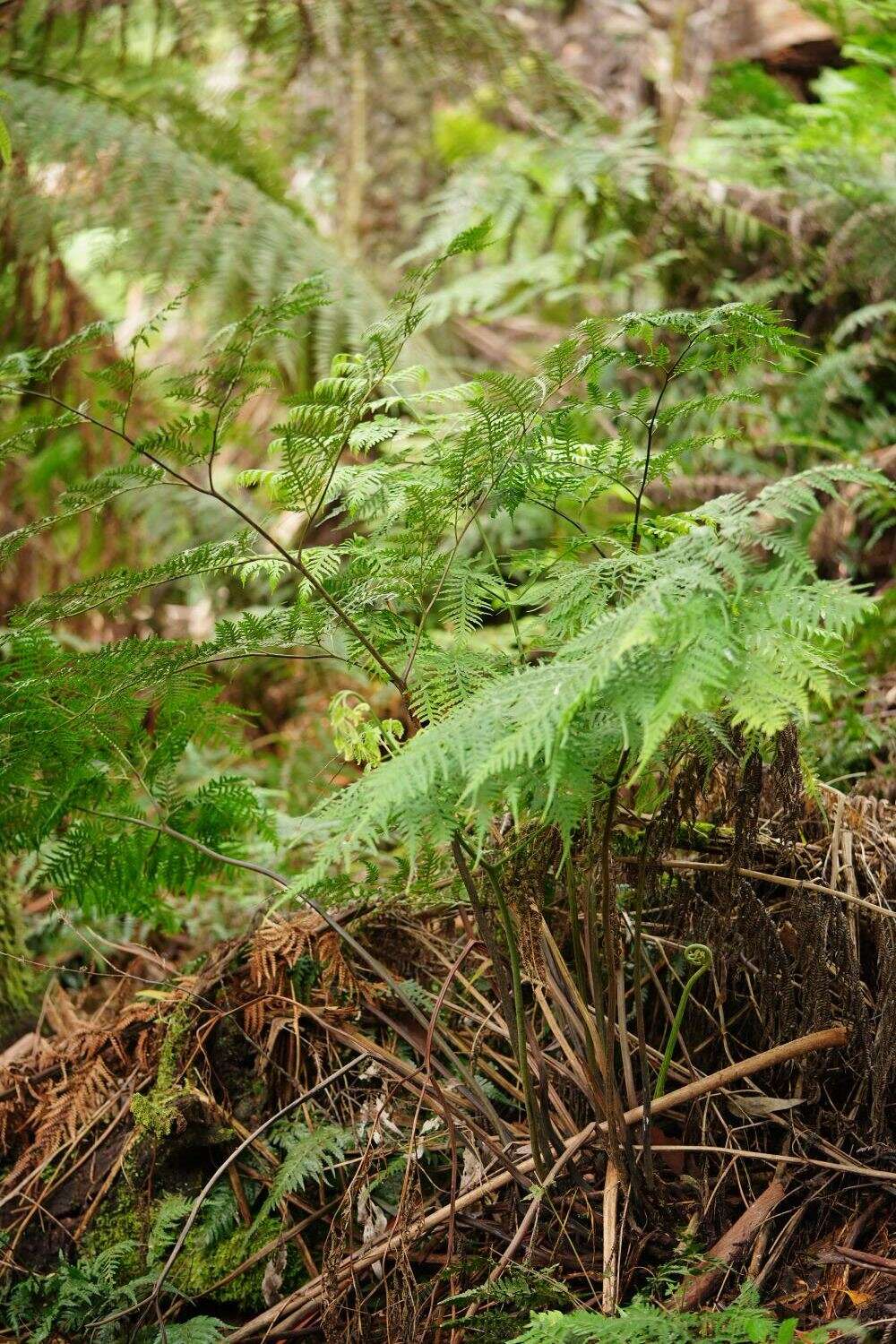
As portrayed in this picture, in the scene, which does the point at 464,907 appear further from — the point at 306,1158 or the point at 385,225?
the point at 385,225

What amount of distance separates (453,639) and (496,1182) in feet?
2.62

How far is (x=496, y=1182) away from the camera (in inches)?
62.2

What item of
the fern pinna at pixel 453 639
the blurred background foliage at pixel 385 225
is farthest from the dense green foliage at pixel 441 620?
the blurred background foliage at pixel 385 225

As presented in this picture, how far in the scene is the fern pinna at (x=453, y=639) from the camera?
3.84 ft

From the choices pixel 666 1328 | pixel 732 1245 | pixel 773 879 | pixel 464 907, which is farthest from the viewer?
pixel 464 907

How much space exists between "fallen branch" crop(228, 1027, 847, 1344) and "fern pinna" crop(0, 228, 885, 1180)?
0.32ft

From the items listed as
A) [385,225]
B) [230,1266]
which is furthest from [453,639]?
[385,225]

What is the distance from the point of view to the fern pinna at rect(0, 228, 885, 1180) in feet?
3.84

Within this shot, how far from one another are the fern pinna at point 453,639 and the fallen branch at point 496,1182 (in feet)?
0.32

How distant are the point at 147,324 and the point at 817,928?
127 cm

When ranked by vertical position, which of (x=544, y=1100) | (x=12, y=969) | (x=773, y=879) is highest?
(x=773, y=879)

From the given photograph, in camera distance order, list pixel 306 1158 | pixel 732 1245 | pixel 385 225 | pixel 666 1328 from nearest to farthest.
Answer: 1. pixel 666 1328
2. pixel 732 1245
3. pixel 306 1158
4. pixel 385 225

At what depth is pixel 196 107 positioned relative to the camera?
3.97 metres

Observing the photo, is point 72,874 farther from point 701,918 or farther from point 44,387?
point 44,387
